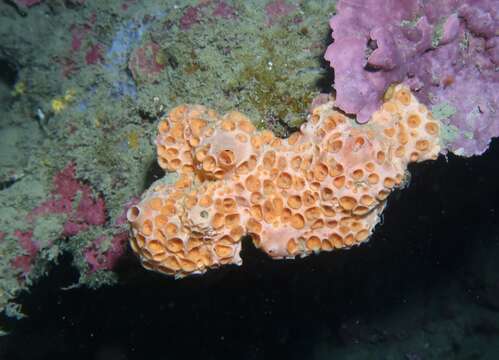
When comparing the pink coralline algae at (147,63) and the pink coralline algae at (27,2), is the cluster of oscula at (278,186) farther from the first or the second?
the pink coralline algae at (27,2)

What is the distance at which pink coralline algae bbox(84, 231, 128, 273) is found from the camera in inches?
155

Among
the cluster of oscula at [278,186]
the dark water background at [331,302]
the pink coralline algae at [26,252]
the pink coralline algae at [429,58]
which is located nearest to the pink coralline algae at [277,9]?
the pink coralline algae at [429,58]

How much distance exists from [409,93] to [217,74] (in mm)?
1529

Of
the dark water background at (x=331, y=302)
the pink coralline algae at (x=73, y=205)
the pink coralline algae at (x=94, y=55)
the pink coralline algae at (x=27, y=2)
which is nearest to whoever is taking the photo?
the pink coralline algae at (x=73, y=205)

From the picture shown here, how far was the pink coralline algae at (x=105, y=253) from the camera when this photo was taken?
3.93 m

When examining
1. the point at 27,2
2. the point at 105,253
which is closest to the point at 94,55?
the point at 105,253

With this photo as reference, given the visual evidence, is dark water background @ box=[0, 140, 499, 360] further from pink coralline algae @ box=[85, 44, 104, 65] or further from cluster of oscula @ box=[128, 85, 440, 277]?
cluster of oscula @ box=[128, 85, 440, 277]

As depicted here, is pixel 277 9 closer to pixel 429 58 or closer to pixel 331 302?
pixel 429 58

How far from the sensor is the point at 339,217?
2.60 m

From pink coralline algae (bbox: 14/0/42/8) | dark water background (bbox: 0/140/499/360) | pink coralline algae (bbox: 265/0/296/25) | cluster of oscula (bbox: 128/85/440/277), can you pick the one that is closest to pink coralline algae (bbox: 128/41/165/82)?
pink coralline algae (bbox: 265/0/296/25)

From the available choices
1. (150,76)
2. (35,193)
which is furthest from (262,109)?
(35,193)

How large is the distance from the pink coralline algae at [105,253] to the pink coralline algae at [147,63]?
1.48 m

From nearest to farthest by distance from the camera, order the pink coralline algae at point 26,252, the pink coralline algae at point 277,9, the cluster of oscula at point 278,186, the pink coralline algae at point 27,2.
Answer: the cluster of oscula at point 278,186, the pink coralline algae at point 277,9, the pink coralline algae at point 26,252, the pink coralline algae at point 27,2

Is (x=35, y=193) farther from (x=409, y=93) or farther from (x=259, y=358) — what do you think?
(x=259, y=358)
